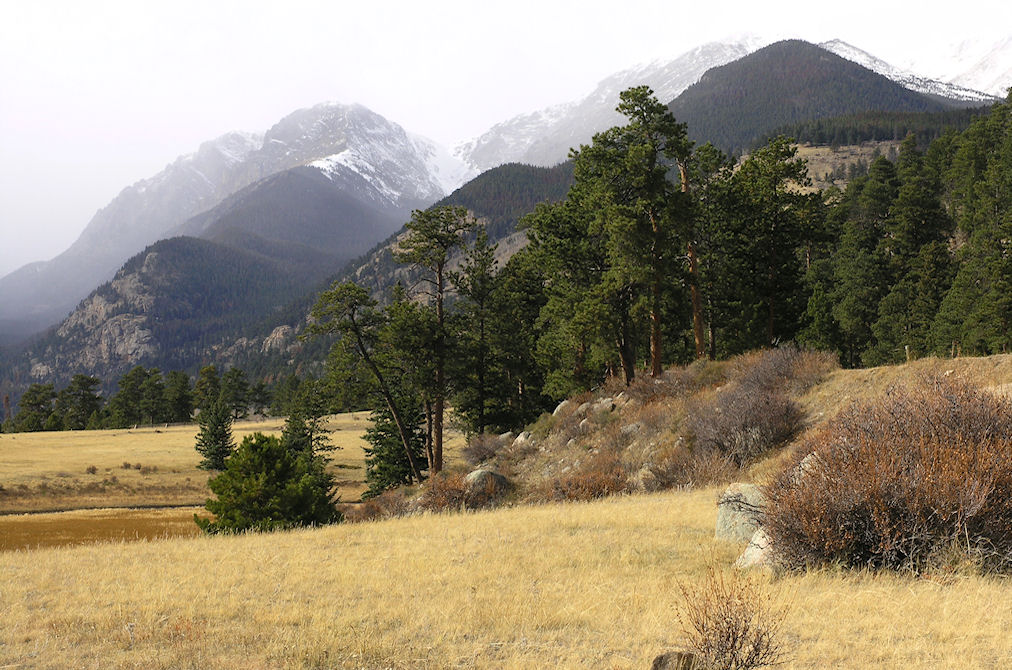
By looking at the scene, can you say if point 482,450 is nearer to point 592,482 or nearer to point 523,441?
point 523,441

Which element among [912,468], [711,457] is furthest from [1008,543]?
[711,457]

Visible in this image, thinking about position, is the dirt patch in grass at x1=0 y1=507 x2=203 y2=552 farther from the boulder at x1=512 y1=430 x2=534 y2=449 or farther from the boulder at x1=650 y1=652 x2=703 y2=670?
the boulder at x1=650 y1=652 x2=703 y2=670

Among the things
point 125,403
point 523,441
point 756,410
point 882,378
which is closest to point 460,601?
point 756,410

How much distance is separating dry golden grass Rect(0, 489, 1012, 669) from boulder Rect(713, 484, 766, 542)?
282mm

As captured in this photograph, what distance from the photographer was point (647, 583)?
756 cm

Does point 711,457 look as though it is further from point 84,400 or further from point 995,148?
point 84,400

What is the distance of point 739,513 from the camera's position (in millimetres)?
9375

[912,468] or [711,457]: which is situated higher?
[912,468]

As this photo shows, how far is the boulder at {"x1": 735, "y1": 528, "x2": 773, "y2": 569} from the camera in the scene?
24.7ft

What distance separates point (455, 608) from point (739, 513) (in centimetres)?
515

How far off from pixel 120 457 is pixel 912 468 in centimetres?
6215

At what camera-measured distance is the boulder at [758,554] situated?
754 centimetres

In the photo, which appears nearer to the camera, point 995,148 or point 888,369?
point 888,369

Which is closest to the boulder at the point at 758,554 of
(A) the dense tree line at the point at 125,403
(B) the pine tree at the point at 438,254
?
(B) the pine tree at the point at 438,254
